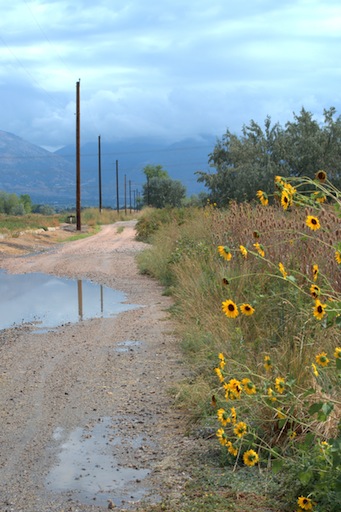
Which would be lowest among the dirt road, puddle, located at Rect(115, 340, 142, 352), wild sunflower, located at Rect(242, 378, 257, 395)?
puddle, located at Rect(115, 340, 142, 352)

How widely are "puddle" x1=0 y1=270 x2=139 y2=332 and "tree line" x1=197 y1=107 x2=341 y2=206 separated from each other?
10.0m

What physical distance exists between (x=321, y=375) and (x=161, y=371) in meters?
2.98

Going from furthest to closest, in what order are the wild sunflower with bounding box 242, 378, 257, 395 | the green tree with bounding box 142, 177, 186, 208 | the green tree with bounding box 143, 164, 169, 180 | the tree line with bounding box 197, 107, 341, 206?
the green tree with bounding box 143, 164, 169, 180
the green tree with bounding box 142, 177, 186, 208
the tree line with bounding box 197, 107, 341, 206
the wild sunflower with bounding box 242, 378, 257, 395

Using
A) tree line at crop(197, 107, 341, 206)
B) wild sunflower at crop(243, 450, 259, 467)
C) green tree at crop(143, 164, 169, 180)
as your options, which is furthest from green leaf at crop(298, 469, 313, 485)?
green tree at crop(143, 164, 169, 180)

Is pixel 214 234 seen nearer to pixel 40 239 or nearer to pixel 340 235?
pixel 340 235

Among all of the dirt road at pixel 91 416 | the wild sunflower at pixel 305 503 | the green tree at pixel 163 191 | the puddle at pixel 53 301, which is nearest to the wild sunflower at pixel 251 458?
the wild sunflower at pixel 305 503

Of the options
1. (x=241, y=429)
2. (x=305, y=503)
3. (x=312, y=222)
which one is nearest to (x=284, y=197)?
(x=312, y=222)

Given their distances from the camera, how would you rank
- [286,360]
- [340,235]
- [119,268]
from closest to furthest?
1. [286,360]
2. [340,235]
3. [119,268]

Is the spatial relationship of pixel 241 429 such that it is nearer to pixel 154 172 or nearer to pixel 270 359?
pixel 270 359

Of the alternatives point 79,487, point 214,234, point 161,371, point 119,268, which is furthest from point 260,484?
point 119,268

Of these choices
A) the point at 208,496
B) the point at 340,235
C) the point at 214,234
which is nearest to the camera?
the point at 208,496

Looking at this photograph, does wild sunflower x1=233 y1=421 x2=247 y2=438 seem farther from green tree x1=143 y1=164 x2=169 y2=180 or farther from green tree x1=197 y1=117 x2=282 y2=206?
green tree x1=143 y1=164 x2=169 y2=180

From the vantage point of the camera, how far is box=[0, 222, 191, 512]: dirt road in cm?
561

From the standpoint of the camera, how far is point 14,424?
712cm
